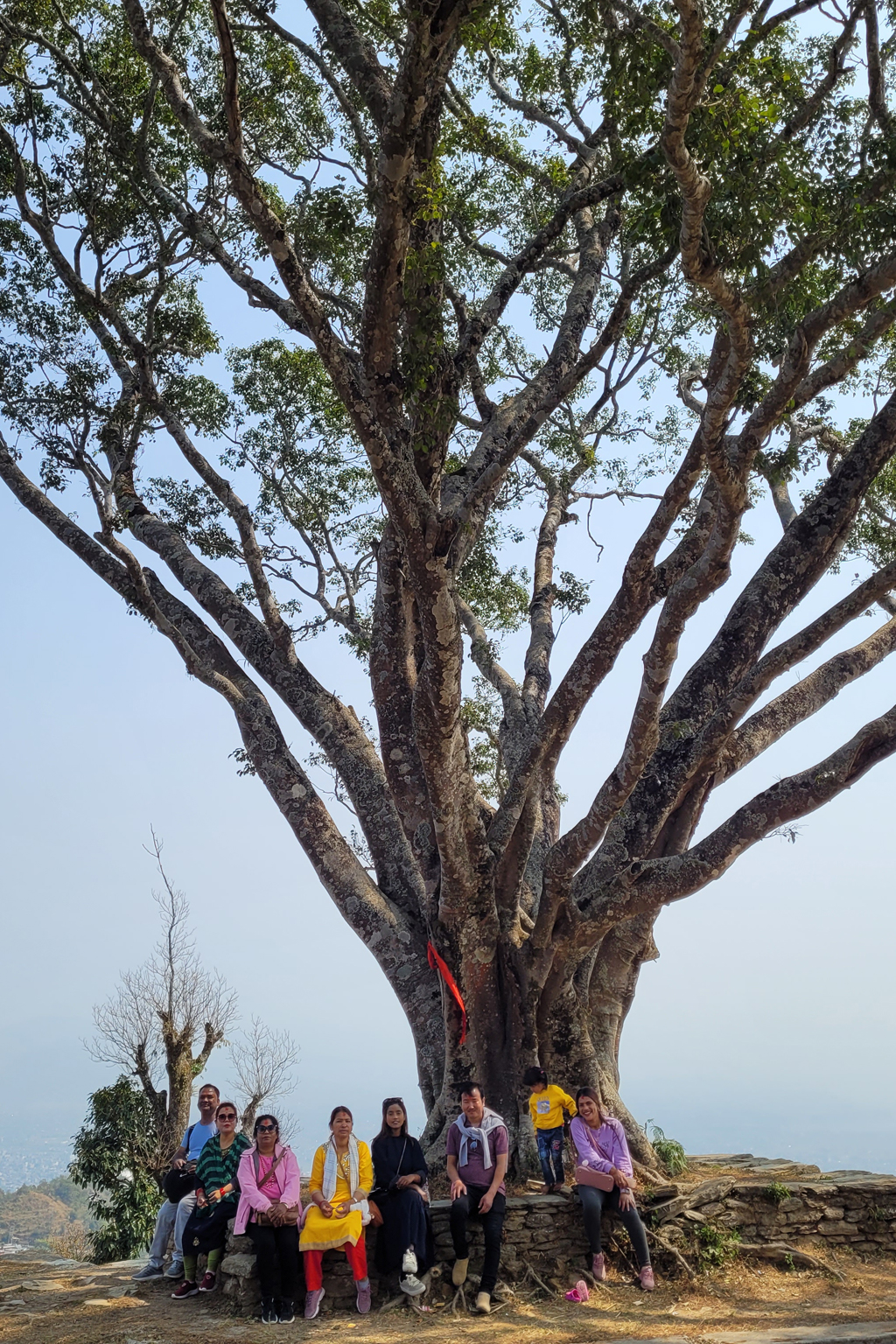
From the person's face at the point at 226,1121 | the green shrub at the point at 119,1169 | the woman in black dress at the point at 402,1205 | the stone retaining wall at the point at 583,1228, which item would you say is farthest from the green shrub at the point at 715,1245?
the green shrub at the point at 119,1169

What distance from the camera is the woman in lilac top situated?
22.3ft

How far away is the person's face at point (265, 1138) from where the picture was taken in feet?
21.8

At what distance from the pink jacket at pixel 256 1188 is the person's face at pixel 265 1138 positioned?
4 cm

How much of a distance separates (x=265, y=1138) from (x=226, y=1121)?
0.50 metres

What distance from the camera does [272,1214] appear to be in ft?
20.6

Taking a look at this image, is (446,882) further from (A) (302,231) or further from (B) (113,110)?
(B) (113,110)

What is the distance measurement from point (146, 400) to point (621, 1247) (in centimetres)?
810

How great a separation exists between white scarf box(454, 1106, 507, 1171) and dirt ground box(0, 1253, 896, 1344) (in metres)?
0.83

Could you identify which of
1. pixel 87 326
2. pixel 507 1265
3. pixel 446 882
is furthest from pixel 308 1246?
pixel 87 326

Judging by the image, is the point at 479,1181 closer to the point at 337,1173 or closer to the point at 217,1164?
the point at 337,1173

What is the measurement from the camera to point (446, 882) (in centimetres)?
783

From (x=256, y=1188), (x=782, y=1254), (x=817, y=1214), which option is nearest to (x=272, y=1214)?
(x=256, y=1188)

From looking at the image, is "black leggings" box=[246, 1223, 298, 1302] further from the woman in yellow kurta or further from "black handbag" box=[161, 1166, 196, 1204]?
"black handbag" box=[161, 1166, 196, 1204]

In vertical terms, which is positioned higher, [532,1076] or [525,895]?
[525,895]
